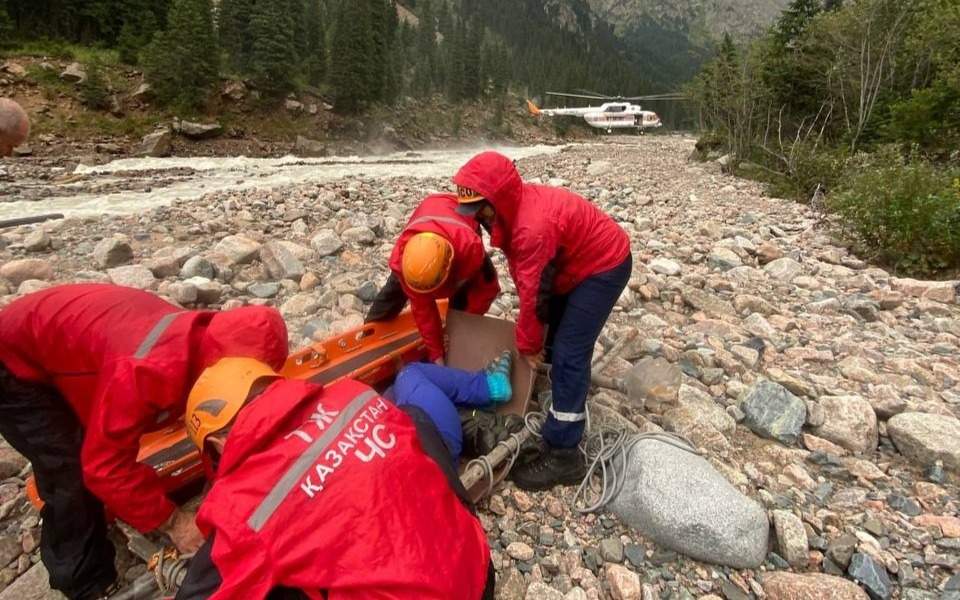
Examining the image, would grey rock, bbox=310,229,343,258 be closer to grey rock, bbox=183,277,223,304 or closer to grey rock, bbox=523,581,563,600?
grey rock, bbox=183,277,223,304

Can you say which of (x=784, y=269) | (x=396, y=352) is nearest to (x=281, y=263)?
(x=396, y=352)

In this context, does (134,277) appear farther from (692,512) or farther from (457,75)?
(457,75)

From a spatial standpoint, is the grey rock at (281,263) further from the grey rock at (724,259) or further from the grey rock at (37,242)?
the grey rock at (724,259)

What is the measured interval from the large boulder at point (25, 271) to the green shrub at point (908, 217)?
8.93m

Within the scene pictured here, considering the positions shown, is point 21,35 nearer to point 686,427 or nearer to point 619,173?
point 619,173

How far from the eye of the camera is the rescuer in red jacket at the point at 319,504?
4.40 ft

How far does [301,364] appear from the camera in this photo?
3.01 metres

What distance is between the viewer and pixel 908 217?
6.00 metres

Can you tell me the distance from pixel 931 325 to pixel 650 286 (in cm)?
238

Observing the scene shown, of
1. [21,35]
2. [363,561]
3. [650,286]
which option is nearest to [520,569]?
[363,561]

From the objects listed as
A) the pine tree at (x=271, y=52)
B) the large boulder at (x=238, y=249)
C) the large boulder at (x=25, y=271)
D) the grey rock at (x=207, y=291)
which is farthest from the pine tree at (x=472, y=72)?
the grey rock at (x=207, y=291)

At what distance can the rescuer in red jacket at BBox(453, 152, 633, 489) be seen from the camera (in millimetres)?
2617

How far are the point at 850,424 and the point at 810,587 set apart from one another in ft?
4.54

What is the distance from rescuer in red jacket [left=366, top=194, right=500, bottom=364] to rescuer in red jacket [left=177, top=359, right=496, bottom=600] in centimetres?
135
